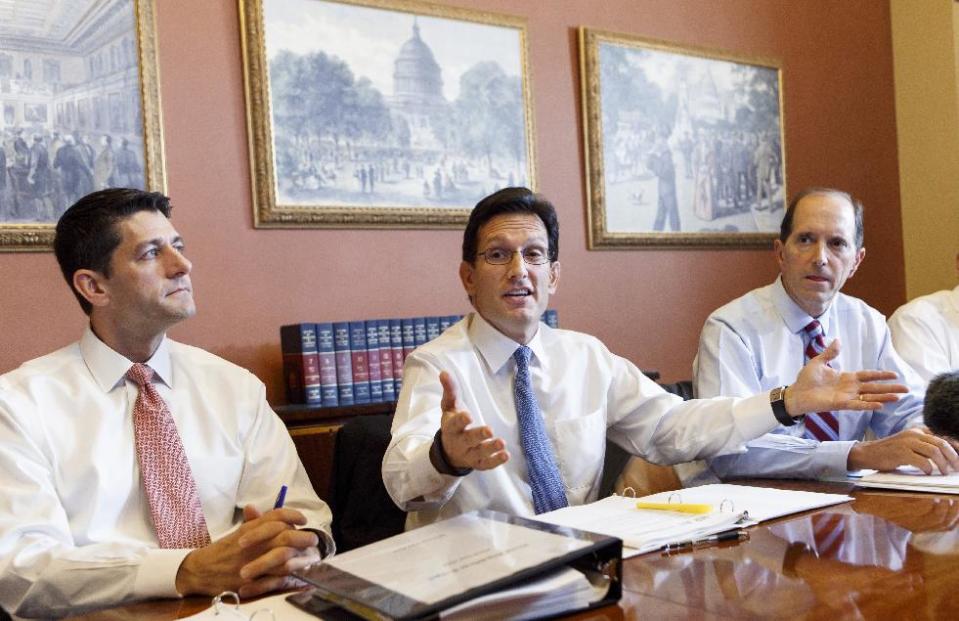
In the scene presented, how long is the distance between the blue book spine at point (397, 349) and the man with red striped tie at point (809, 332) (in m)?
1.26

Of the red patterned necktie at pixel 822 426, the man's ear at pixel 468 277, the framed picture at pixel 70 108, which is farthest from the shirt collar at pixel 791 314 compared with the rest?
the framed picture at pixel 70 108

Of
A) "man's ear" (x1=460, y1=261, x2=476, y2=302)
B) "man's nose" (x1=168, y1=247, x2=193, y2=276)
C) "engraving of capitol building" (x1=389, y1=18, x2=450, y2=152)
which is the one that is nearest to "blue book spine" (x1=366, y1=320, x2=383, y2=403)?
"engraving of capitol building" (x1=389, y1=18, x2=450, y2=152)

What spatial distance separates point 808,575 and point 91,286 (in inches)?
59.4

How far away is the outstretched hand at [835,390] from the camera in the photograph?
1.86 meters

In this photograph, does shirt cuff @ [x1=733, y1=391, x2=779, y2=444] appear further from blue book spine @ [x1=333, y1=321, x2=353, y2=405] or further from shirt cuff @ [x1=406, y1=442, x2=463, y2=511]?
blue book spine @ [x1=333, y1=321, x2=353, y2=405]

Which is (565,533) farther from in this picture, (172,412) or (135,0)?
(135,0)

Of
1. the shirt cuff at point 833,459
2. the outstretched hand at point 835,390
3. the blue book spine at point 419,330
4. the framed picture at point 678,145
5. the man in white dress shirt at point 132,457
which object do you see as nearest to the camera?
the man in white dress shirt at point 132,457

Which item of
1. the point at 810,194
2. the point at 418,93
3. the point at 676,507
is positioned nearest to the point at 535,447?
the point at 676,507

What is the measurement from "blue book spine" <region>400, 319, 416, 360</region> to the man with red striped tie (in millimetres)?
1258

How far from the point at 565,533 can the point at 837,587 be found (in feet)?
1.10

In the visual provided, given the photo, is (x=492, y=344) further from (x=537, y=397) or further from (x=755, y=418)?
(x=755, y=418)

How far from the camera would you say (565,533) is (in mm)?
1144

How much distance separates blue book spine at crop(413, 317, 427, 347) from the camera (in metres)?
3.43

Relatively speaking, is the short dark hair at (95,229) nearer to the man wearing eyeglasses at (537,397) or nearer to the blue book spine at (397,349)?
the man wearing eyeglasses at (537,397)
